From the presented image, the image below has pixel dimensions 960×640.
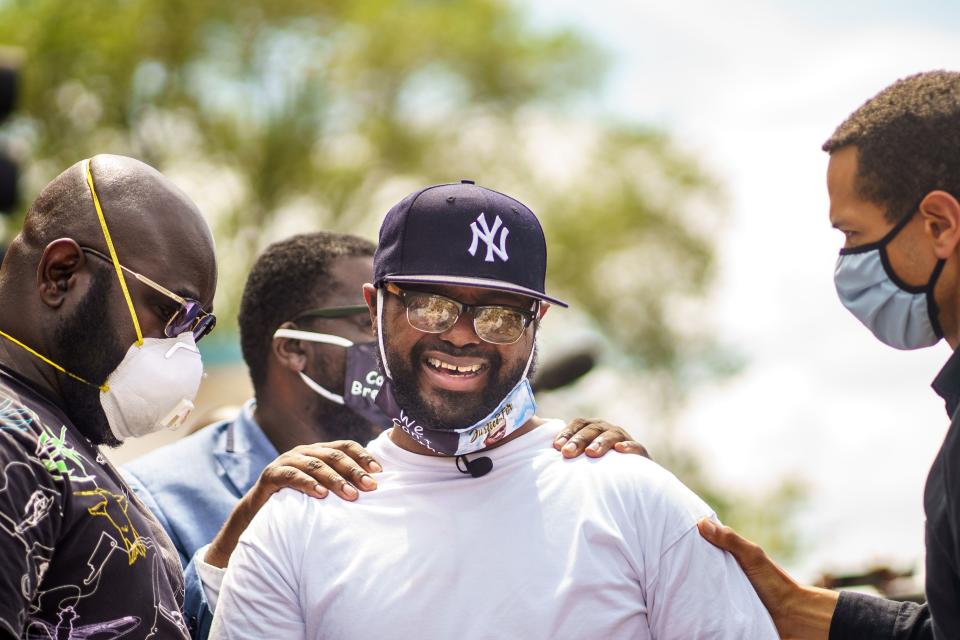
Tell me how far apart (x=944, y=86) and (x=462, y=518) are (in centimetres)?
172

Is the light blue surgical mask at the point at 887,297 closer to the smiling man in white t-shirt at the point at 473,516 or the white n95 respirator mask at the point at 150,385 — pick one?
the smiling man in white t-shirt at the point at 473,516

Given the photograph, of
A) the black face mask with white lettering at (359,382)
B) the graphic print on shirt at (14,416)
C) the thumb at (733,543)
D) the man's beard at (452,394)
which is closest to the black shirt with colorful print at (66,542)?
the graphic print on shirt at (14,416)

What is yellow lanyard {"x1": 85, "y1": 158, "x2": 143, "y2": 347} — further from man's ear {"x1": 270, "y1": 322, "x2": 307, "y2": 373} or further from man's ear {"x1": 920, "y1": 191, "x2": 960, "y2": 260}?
man's ear {"x1": 920, "y1": 191, "x2": 960, "y2": 260}

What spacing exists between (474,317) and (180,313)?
2.66 ft

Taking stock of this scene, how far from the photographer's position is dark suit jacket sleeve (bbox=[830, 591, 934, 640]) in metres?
3.53

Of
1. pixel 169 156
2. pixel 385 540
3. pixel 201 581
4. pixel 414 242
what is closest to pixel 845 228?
pixel 414 242

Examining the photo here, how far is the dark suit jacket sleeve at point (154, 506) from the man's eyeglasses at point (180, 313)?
983 mm

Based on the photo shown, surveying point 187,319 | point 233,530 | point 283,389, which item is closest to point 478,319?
point 187,319

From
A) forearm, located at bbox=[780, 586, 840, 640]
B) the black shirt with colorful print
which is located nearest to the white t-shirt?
the black shirt with colorful print

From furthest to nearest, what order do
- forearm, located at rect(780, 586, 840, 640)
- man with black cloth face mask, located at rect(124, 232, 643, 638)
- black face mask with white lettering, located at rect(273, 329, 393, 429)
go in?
black face mask with white lettering, located at rect(273, 329, 393, 429), man with black cloth face mask, located at rect(124, 232, 643, 638), forearm, located at rect(780, 586, 840, 640)

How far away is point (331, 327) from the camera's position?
15.8 ft

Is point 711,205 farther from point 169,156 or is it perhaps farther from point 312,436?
point 312,436

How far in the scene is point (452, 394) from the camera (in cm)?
337

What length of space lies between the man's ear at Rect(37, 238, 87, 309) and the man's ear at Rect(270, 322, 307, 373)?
5.43 ft
